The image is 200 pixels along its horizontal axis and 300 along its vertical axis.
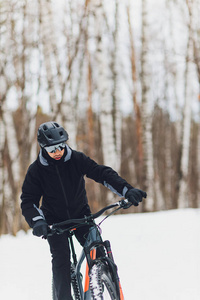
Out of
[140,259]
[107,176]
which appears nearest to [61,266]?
[107,176]

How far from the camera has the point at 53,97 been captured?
33.3 feet

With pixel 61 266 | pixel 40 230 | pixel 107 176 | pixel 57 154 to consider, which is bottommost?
pixel 61 266

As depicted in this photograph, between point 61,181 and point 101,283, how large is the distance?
86cm

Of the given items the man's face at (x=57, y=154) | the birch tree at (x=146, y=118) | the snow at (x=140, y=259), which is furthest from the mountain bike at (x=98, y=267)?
the birch tree at (x=146, y=118)

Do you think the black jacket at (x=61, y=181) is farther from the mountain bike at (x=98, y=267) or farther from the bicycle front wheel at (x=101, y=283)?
the bicycle front wheel at (x=101, y=283)

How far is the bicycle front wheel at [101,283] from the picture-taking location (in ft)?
8.92

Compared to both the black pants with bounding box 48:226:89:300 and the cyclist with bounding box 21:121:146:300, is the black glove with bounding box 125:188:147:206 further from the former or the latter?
the black pants with bounding box 48:226:89:300

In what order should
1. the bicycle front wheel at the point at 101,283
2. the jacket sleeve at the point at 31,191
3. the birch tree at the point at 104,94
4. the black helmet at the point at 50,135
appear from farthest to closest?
the birch tree at the point at 104,94 < the jacket sleeve at the point at 31,191 < the black helmet at the point at 50,135 < the bicycle front wheel at the point at 101,283

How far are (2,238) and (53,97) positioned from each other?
140 inches

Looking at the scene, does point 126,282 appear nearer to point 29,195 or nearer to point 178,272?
point 178,272

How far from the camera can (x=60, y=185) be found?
3236mm

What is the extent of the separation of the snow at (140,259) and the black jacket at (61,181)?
6.59 feet

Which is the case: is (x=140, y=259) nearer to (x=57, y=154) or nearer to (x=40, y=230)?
(x=57, y=154)

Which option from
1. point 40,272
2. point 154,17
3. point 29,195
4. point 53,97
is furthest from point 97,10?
point 154,17
